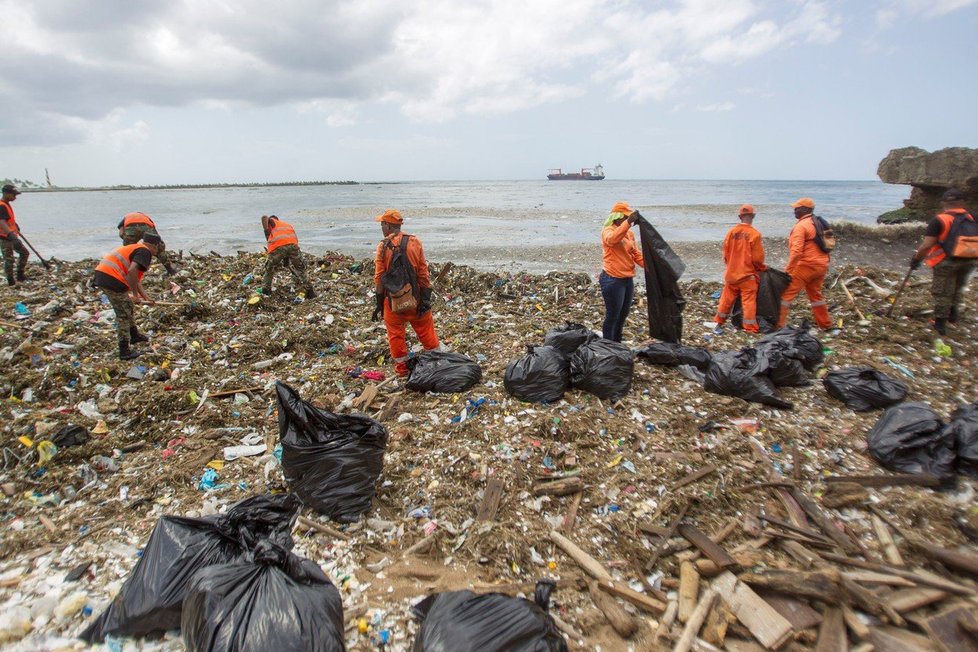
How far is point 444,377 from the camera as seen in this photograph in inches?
175

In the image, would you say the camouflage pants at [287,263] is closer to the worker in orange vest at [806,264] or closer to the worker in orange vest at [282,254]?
the worker in orange vest at [282,254]

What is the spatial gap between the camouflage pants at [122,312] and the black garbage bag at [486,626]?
5.32 m

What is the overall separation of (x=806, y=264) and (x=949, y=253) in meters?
1.46

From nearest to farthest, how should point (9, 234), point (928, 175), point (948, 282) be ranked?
point (948, 282) < point (9, 234) < point (928, 175)

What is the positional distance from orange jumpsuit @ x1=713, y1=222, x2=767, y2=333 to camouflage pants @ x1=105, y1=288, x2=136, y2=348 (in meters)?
7.06

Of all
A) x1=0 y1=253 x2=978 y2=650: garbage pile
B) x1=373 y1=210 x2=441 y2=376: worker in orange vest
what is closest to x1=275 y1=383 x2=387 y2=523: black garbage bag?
x1=0 y1=253 x2=978 y2=650: garbage pile

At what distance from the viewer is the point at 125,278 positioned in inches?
216

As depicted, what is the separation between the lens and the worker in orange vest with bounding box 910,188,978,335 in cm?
551

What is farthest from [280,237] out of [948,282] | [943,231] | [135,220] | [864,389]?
[948,282]

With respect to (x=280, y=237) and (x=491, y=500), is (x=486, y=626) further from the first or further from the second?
(x=280, y=237)

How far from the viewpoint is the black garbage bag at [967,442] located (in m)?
3.10

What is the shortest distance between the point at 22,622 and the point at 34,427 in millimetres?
2331

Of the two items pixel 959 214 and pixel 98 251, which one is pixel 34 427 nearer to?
pixel 959 214

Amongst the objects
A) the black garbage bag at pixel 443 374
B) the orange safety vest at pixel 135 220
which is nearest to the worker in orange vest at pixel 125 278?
the orange safety vest at pixel 135 220
